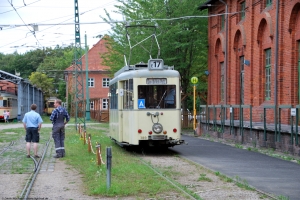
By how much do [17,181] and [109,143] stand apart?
12.6 metres

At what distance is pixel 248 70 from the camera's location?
30.5m

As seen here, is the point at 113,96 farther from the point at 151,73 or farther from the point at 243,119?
the point at 243,119

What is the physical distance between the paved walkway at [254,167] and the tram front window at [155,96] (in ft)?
6.27

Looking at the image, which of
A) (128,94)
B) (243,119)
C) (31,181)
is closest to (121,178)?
(31,181)

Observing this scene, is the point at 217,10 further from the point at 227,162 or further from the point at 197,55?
the point at 227,162

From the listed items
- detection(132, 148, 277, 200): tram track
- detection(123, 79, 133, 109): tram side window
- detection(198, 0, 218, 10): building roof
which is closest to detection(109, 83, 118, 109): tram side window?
detection(123, 79, 133, 109): tram side window

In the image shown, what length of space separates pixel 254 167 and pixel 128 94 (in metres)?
5.61

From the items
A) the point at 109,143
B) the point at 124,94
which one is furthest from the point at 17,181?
the point at 109,143

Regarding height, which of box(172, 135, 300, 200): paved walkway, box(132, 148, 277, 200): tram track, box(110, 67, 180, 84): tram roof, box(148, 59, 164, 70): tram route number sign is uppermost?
box(148, 59, 164, 70): tram route number sign

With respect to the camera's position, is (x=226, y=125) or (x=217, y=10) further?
(x=217, y=10)

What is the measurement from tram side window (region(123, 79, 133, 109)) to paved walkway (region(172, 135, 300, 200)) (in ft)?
8.34

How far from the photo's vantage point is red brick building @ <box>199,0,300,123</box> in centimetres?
2466

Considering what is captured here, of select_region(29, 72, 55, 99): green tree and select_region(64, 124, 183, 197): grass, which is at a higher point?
select_region(29, 72, 55, 99): green tree

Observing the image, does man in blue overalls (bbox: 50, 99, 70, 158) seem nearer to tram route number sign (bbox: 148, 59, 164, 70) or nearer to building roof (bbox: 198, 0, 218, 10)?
tram route number sign (bbox: 148, 59, 164, 70)
